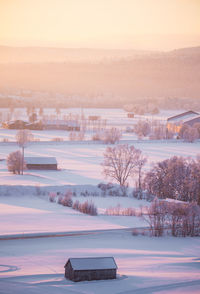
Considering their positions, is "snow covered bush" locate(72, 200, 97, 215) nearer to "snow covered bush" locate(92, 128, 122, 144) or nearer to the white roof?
"snow covered bush" locate(92, 128, 122, 144)

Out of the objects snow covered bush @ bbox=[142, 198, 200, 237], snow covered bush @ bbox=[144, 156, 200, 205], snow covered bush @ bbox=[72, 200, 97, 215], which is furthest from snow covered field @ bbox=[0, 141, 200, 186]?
snow covered bush @ bbox=[142, 198, 200, 237]

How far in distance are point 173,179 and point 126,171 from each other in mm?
4511

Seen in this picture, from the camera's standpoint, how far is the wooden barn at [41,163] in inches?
867

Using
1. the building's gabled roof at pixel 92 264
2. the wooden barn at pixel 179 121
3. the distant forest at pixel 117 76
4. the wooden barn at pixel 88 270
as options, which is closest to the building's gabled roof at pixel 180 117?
the wooden barn at pixel 179 121

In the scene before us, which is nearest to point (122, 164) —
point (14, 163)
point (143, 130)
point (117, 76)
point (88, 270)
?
point (14, 163)

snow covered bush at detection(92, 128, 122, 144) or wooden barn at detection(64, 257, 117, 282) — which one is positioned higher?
snow covered bush at detection(92, 128, 122, 144)

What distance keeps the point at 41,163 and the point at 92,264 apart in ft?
44.3

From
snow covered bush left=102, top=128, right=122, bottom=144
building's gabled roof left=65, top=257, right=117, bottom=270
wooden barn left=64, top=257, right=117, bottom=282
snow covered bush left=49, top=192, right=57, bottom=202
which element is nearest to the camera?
wooden barn left=64, top=257, right=117, bottom=282

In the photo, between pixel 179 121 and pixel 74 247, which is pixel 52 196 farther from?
pixel 179 121

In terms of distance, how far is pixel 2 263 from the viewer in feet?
31.2

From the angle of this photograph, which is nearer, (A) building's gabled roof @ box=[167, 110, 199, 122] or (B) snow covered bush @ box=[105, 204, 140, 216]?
(B) snow covered bush @ box=[105, 204, 140, 216]

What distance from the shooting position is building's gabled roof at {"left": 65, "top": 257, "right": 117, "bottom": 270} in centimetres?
881

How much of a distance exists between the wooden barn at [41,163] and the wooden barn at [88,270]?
13.2 metres

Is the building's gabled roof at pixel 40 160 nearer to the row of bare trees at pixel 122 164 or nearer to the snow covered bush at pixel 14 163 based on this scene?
the snow covered bush at pixel 14 163
